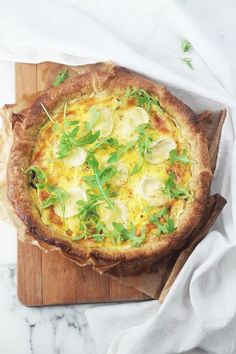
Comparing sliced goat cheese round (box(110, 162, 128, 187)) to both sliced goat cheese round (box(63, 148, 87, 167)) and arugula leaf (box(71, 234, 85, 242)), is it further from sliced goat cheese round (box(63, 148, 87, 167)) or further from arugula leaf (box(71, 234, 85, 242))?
arugula leaf (box(71, 234, 85, 242))

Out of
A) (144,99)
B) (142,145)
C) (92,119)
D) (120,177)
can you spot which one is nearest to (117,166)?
(120,177)

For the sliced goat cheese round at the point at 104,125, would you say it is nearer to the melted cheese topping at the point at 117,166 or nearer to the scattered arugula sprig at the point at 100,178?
the melted cheese topping at the point at 117,166

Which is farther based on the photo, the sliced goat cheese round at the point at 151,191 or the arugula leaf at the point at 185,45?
the arugula leaf at the point at 185,45

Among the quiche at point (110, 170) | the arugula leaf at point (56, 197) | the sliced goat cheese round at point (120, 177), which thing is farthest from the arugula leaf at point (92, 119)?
the arugula leaf at point (56, 197)

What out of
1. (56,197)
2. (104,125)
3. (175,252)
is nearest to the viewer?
(56,197)

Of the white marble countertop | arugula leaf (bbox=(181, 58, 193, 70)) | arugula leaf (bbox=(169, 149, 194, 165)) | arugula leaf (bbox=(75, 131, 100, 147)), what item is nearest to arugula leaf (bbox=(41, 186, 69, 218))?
arugula leaf (bbox=(75, 131, 100, 147))

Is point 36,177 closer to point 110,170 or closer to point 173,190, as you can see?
point 110,170
